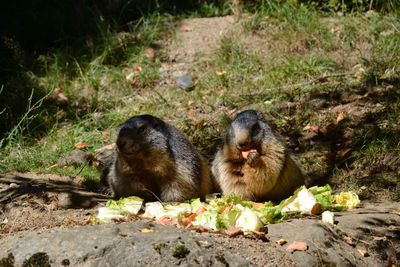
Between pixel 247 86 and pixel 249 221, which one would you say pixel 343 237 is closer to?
pixel 249 221

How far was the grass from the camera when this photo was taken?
9.26 meters

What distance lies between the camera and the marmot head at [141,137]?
725cm

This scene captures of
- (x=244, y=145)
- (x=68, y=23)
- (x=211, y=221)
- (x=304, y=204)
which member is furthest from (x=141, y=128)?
(x=68, y=23)

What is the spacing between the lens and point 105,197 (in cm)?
793

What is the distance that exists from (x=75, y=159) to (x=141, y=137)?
194 centimetres

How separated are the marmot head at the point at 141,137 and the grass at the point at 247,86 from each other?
148cm

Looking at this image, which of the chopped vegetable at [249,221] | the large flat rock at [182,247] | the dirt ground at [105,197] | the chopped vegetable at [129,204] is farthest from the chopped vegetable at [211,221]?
the chopped vegetable at [129,204]

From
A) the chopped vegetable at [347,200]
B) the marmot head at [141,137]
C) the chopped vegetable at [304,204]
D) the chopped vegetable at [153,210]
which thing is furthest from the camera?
the marmot head at [141,137]

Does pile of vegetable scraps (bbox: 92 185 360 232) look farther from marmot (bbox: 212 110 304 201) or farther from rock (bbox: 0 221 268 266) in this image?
rock (bbox: 0 221 268 266)

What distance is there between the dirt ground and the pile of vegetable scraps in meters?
0.29

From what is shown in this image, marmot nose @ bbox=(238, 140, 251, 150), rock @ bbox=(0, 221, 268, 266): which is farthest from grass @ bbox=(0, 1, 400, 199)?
rock @ bbox=(0, 221, 268, 266)

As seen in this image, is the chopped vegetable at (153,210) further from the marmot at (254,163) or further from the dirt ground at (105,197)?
the marmot at (254,163)

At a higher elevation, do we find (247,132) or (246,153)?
(247,132)

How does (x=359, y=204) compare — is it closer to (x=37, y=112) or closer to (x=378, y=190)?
(x=378, y=190)
